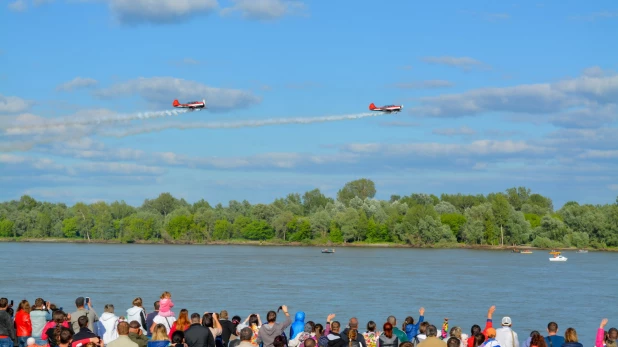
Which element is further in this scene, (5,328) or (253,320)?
(253,320)

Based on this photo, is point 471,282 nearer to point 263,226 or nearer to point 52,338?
point 52,338

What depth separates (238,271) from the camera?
74.2m

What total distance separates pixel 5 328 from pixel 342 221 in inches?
4685

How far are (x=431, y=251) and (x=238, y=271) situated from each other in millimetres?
53376

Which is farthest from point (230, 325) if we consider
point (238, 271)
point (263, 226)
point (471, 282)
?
point (263, 226)

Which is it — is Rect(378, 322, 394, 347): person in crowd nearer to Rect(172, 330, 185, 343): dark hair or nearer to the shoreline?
Rect(172, 330, 185, 343): dark hair

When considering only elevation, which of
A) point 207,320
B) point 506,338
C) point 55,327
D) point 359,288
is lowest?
point 359,288

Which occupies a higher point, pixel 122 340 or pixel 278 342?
pixel 122 340

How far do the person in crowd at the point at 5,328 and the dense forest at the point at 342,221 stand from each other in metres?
113

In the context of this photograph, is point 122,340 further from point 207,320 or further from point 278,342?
point 278,342

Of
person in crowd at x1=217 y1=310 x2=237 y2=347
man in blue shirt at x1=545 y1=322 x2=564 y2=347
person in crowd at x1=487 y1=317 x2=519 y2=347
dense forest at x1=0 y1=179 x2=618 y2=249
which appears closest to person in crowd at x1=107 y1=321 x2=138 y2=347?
person in crowd at x1=217 y1=310 x2=237 y2=347

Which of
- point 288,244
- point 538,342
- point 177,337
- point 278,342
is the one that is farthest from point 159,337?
point 288,244

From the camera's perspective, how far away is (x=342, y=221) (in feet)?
431

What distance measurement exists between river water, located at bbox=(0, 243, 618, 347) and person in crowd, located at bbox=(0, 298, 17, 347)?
24.3m
